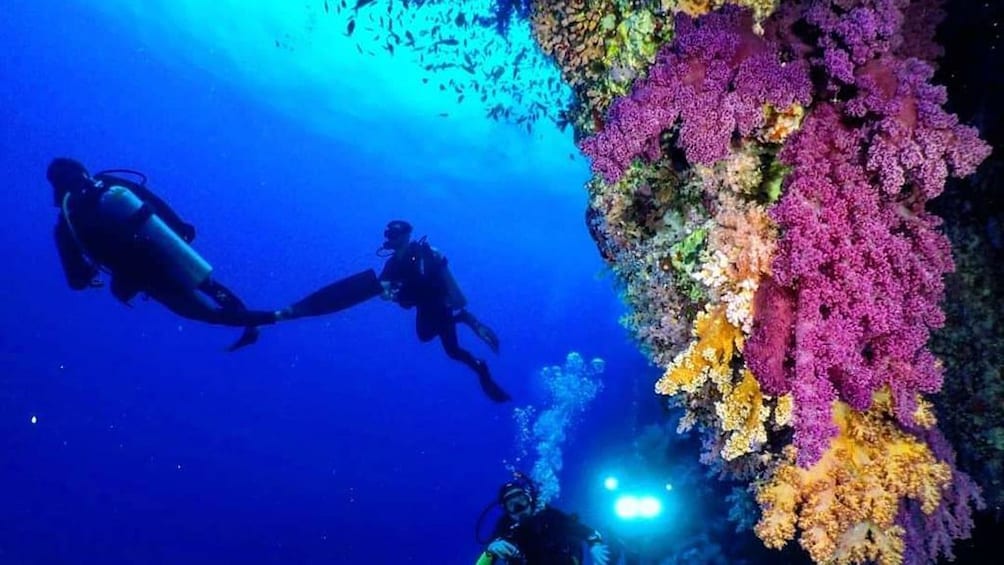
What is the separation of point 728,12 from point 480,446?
10030cm

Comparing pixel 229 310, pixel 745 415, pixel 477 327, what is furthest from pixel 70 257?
pixel 745 415

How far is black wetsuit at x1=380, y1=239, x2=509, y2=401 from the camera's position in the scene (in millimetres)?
10422

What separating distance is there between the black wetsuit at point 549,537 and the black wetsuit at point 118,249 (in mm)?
5768

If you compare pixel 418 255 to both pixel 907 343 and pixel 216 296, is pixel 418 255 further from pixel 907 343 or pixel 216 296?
pixel 907 343

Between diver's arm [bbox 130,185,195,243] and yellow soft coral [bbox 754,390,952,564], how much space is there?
8.28 m

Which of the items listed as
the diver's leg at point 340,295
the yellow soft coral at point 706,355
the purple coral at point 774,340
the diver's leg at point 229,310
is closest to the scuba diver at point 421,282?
the diver's leg at point 340,295

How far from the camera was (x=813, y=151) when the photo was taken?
7.90ft

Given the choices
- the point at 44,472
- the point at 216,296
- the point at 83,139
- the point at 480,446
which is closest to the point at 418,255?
the point at 216,296

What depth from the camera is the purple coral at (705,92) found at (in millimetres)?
2500

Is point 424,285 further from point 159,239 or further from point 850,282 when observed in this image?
point 850,282

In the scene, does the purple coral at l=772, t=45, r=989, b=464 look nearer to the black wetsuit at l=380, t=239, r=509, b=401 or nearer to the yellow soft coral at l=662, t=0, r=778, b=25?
the yellow soft coral at l=662, t=0, r=778, b=25

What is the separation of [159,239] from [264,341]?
128477 mm

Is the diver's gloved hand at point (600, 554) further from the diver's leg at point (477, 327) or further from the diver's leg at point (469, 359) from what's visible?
the diver's leg at point (477, 327)

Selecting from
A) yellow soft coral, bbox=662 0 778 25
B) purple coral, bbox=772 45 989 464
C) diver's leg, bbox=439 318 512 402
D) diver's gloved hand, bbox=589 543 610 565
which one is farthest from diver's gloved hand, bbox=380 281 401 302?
purple coral, bbox=772 45 989 464
